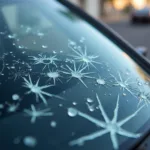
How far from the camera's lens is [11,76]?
61.1 inches

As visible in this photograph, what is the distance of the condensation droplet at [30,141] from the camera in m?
1.26

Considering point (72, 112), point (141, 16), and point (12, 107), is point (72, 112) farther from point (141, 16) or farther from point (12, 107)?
point (141, 16)

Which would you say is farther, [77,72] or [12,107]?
[77,72]

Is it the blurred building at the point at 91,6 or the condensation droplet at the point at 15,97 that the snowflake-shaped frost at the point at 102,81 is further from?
the blurred building at the point at 91,6

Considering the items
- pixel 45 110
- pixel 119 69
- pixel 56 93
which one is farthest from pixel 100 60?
pixel 45 110

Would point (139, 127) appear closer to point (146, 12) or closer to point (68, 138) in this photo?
point (68, 138)

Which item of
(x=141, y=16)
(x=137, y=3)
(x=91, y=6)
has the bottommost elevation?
(x=141, y=16)

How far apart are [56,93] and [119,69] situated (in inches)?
17.0

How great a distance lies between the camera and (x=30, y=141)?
1.27 m

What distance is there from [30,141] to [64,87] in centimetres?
35

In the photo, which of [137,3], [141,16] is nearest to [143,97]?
[141,16]

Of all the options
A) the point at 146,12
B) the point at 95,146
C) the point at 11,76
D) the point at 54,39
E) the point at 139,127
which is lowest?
the point at 95,146

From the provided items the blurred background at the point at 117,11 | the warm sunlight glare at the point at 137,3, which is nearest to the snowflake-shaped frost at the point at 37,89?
the blurred background at the point at 117,11

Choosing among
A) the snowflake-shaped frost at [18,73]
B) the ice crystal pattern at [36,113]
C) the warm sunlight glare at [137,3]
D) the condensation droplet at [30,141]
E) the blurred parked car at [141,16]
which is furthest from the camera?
the warm sunlight glare at [137,3]
